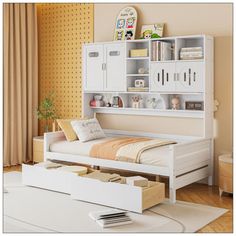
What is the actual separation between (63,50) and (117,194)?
297 cm

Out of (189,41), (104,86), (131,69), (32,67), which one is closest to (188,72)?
(189,41)

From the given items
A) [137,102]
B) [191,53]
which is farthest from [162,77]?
[137,102]

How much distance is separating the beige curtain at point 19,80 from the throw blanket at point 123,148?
1.75 meters

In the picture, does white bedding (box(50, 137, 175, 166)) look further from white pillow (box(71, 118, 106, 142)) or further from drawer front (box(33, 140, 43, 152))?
drawer front (box(33, 140, 43, 152))

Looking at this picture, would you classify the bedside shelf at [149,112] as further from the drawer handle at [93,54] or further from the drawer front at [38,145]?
the drawer front at [38,145]

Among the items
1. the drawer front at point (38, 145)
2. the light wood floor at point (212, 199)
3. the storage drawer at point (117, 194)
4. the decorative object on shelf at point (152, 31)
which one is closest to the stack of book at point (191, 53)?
the decorative object on shelf at point (152, 31)

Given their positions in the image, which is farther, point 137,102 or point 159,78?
point 137,102

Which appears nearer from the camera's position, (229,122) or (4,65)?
(229,122)

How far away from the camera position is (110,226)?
349 centimetres

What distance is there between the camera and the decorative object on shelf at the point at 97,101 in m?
5.87

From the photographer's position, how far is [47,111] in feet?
21.1

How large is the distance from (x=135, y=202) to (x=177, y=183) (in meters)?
0.64

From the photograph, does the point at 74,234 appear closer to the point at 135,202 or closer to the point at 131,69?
the point at 135,202

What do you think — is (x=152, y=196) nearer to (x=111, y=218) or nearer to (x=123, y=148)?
(x=111, y=218)
